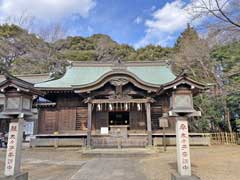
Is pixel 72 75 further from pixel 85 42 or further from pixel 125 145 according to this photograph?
pixel 85 42

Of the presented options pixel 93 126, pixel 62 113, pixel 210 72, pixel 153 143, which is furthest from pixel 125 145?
pixel 210 72

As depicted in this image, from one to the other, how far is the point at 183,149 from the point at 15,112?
4.66m

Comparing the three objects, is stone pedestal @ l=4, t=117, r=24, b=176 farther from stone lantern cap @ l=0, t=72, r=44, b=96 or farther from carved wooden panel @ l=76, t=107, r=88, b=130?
carved wooden panel @ l=76, t=107, r=88, b=130

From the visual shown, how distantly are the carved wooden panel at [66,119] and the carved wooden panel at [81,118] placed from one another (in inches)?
10.7

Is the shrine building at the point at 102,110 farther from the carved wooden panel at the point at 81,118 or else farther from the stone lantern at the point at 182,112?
the stone lantern at the point at 182,112

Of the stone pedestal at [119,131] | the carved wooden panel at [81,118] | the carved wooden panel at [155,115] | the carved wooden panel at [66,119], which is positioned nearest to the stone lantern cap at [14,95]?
the stone pedestal at [119,131]

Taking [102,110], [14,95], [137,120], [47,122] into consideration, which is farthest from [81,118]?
[14,95]

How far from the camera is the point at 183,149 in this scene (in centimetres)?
555

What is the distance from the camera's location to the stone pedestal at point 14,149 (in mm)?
5312

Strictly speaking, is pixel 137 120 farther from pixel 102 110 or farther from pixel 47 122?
pixel 47 122

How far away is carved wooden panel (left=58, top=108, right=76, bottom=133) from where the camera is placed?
46.8ft

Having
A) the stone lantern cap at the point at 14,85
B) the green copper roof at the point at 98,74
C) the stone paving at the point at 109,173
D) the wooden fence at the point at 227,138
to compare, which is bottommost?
the stone paving at the point at 109,173

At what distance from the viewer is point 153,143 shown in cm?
1290

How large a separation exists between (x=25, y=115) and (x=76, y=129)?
875 centimetres
